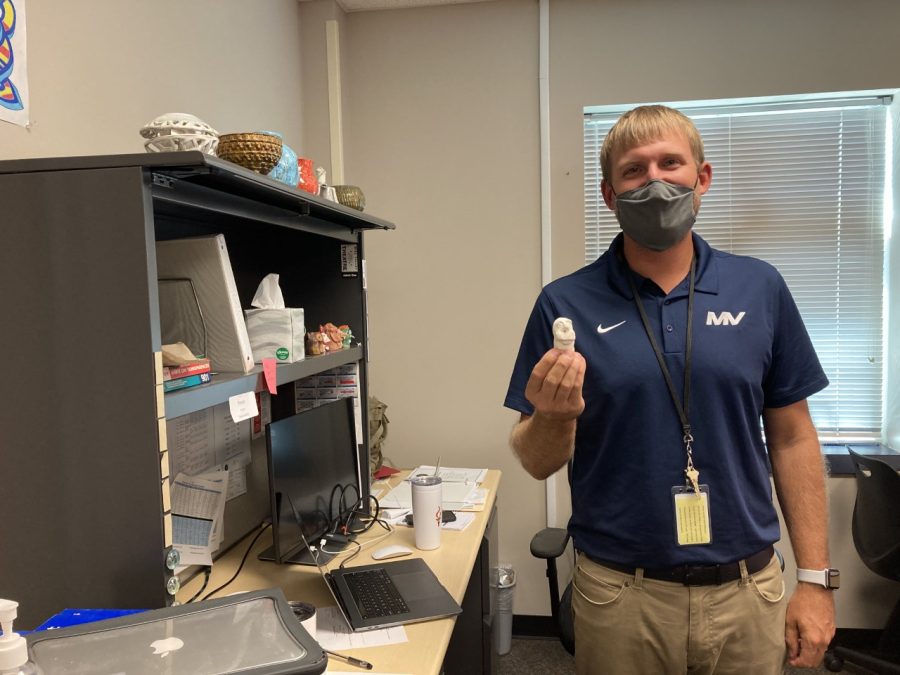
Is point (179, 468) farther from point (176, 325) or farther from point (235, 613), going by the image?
point (235, 613)

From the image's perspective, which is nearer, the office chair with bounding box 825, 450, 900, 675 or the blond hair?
the blond hair

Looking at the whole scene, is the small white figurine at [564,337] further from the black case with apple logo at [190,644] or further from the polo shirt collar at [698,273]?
the black case with apple logo at [190,644]

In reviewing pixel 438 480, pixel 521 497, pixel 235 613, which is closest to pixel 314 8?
pixel 438 480

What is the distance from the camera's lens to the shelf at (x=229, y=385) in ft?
3.46

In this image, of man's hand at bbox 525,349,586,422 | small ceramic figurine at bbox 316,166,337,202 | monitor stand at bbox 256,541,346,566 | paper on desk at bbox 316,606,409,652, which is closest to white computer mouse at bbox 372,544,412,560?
monitor stand at bbox 256,541,346,566

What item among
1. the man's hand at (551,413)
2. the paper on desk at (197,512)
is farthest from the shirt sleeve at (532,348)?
the paper on desk at (197,512)

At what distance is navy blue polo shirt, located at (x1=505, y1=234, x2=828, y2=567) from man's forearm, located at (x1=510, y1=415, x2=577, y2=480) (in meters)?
0.08

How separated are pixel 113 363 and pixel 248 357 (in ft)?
1.31

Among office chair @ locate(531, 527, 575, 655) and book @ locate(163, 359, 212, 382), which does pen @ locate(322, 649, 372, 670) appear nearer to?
book @ locate(163, 359, 212, 382)

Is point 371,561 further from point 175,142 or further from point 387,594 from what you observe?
point 175,142

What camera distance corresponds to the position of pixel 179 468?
1573 mm

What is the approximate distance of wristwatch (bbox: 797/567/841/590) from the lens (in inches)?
48.8

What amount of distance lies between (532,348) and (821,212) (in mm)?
2022

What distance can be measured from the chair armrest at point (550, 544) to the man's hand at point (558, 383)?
0.85 meters
